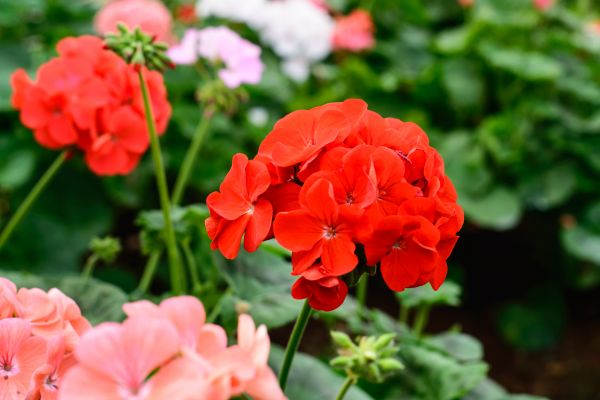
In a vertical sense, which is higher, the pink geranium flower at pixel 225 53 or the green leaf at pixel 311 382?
the pink geranium flower at pixel 225 53

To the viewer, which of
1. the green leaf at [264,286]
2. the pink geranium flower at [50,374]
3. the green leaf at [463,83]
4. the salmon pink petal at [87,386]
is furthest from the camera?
the green leaf at [463,83]

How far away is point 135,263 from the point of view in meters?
2.87

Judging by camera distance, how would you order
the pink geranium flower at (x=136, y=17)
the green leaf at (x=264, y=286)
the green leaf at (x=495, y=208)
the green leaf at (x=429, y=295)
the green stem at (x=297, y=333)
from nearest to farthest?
the green stem at (x=297, y=333)
the green leaf at (x=264, y=286)
the green leaf at (x=429, y=295)
the pink geranium flower at (x=136, y=17)
the green leaf at (x=495, y=208)

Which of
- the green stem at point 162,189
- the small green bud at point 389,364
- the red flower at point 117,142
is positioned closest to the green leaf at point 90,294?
the green stem at point 162,189

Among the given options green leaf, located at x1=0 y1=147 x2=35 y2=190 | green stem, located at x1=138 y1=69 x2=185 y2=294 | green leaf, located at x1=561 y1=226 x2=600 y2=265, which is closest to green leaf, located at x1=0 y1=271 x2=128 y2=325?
green stem, located at x1=138 y1=69 x2=185 y2=294

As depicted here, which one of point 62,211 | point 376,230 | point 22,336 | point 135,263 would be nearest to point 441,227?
point 376,230

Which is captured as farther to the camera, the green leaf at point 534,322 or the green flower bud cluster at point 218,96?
the green leaf at point 534,322

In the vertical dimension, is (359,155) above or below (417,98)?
above

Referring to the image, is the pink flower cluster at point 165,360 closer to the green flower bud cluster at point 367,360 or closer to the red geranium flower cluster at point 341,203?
the red geranium flower cluster at point 341,203

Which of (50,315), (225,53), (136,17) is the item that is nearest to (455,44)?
(136,17)

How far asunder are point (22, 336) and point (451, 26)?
133 inches

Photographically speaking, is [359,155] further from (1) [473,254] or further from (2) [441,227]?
(1) [473,254]

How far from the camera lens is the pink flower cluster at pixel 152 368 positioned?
617 millimetres

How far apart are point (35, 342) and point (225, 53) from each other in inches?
Answer: 35.4
